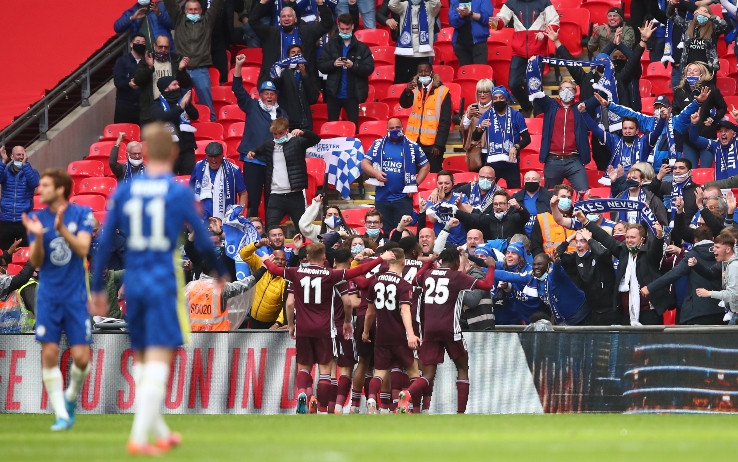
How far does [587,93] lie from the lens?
20.1 m

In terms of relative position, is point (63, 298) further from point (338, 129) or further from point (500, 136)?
point (338, 129)

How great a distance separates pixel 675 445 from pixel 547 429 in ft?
5.83

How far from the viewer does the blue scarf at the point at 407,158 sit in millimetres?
19141

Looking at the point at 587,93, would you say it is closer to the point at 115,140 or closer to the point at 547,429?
the point at 115,140

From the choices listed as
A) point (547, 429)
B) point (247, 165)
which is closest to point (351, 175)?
point (247, 165)

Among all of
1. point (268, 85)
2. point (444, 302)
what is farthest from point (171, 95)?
point (444, 302)

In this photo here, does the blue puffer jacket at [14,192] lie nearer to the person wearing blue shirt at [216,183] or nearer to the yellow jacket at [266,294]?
the person wearing blue shirt at [216,183]

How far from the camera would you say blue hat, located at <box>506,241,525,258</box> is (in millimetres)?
16531

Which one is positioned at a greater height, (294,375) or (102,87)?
(102,87)

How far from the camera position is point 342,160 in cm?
2080

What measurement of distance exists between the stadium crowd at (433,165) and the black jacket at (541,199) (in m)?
0.02

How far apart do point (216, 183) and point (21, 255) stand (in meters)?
3.62

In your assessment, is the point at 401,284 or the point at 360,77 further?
the point at 360,77

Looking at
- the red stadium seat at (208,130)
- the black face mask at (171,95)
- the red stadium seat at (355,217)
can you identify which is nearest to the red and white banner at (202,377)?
the red stadium seat at (355,217)
